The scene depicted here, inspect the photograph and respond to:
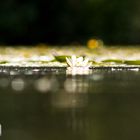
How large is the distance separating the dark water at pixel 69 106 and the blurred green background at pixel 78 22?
804 cm

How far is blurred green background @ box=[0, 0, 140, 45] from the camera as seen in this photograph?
1547cm

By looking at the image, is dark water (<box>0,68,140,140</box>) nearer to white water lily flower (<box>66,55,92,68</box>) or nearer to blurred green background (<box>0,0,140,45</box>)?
white water lily flower (<box>66,55,92,68</box>)

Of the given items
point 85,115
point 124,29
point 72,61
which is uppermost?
point 124,29

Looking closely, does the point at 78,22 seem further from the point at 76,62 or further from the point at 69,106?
the point at 69,106

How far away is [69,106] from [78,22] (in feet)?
34.9

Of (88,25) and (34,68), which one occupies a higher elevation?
(88,25)

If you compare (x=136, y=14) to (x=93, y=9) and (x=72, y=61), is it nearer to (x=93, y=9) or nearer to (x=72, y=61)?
(x=93, y=9)

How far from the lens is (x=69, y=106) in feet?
16.7

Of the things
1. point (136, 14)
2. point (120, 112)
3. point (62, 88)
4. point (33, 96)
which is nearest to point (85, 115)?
point (120, 112)

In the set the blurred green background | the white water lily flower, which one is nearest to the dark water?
the white water lily flower

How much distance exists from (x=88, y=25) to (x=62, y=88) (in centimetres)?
954

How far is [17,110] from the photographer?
4898 millimetres

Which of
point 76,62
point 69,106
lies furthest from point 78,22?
point 69,106

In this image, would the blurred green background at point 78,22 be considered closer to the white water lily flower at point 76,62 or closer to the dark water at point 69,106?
the white water lily flower at point 76,62
